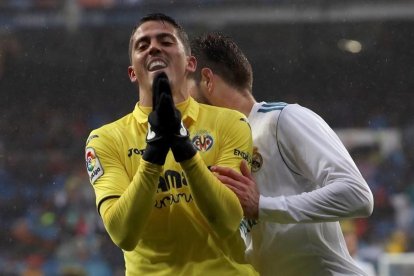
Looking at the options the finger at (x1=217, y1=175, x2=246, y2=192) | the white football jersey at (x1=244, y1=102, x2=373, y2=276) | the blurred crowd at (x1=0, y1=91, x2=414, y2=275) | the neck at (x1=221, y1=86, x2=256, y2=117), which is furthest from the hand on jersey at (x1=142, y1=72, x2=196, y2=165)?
the blurred crowd at (x1=0, y1=91, x2=414, y2=275)

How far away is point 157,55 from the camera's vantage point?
1926 millimetres

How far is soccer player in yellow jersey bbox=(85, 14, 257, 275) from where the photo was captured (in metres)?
1.74

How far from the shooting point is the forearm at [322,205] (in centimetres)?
203

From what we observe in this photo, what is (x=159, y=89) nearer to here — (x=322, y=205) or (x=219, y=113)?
(x=219, y=113)

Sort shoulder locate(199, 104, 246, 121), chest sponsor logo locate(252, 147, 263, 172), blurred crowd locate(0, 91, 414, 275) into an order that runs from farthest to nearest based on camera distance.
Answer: blurred crowd locate(0, 91, 414, 275)
chest sponsor logo locate(252, 147, 263, 172)
shoulder locate(199, 104, 246, 121)

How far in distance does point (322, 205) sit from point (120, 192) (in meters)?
0.41

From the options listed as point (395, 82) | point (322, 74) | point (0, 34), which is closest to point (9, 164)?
point (0, 34)

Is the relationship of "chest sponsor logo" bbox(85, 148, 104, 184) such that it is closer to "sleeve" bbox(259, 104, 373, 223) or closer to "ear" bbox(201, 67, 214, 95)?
"sleeve" bbox(259, 104, 373, 223)

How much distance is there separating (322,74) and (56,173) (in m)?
1.12

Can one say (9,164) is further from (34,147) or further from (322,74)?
(322,74)

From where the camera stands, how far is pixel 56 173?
418 centimetres

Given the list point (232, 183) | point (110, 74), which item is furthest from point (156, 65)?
point (110, 74)

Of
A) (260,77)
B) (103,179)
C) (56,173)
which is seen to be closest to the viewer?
(103,179)

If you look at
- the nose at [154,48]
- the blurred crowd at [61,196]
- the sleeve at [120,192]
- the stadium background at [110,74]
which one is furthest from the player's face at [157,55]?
the blurred crowd at [61,196]
